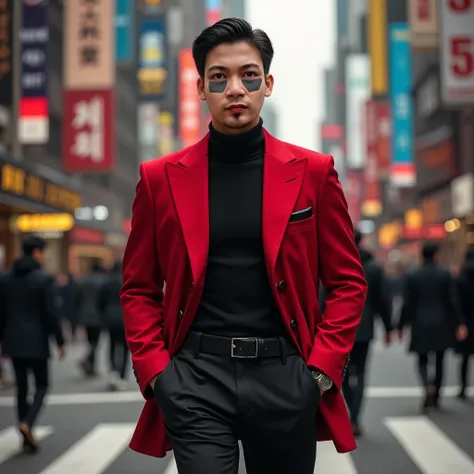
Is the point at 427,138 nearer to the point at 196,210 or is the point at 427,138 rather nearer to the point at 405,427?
the point at 405,427

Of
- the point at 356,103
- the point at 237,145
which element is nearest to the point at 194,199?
the point at 237,145

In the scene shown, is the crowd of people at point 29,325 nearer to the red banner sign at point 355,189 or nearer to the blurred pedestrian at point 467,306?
the blurred pedestrian at point 467,306

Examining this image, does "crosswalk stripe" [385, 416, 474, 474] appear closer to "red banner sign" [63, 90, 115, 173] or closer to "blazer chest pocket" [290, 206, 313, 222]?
"blazer chest pocket" [290, 206, 313, 222]

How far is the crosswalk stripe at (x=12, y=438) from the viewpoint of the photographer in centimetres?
753

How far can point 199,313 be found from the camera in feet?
9.93

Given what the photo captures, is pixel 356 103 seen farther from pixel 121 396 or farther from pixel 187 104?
pixel 121 396

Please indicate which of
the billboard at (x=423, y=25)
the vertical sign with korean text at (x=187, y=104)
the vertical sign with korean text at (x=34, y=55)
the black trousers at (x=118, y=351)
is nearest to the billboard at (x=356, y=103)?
the vertical sign with korean text at (x=187, y=104)

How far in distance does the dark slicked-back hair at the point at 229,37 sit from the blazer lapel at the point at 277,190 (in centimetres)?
32

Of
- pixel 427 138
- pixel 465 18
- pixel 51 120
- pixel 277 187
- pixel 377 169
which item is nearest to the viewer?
pixel 277 187

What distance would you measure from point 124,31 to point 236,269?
41.4 metres

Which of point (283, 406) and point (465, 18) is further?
point (465, 18)

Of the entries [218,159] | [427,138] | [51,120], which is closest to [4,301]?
[218,159]

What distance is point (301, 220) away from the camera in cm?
307

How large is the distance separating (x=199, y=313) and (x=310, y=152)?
749 mm
